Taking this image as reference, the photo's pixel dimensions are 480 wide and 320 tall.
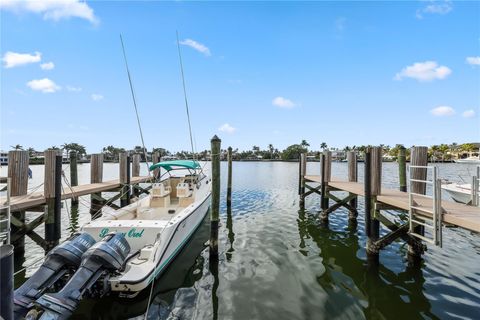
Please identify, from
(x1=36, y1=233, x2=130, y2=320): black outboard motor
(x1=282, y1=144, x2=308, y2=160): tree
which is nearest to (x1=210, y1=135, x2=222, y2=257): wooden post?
(x1=36, y1=233, x2=130, y2=320): black outboard motor

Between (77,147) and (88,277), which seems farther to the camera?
(77,147)

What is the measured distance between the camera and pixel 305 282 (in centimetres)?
648

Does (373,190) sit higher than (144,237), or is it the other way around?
(373,190)

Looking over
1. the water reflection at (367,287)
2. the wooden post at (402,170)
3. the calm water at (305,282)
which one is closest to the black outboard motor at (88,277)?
the calm water at (305,282)

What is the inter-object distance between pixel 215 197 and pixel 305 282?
328cm

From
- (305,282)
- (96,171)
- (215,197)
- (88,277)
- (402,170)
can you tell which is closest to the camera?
(88,277)

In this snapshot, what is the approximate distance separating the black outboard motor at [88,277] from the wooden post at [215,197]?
2536 mm

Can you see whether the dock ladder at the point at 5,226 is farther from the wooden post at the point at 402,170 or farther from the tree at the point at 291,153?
the tree at the point at 291,153

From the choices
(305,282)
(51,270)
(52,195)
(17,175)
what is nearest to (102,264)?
(51,270)

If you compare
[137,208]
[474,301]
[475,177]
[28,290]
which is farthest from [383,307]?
[137,208]

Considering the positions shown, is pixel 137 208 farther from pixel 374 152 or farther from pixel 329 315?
pixel 374 152

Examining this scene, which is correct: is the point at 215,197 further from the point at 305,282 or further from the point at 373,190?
the point at 373,190

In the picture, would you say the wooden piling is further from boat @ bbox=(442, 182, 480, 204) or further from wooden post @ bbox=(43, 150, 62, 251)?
wooden post @ bbox=(43, 150, 62, 251)

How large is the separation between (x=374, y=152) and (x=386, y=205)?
147cm
